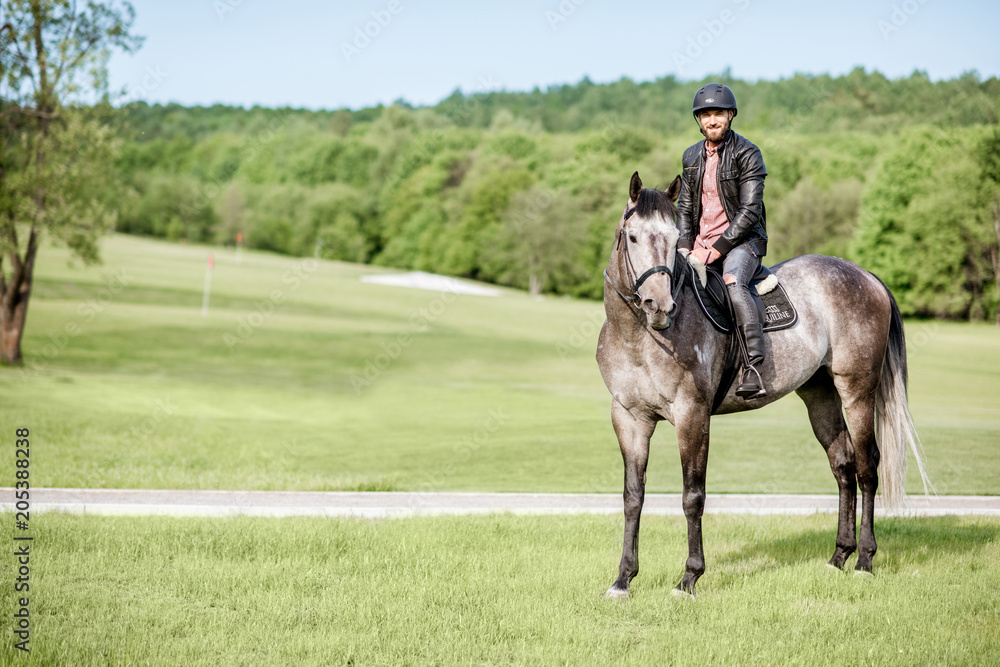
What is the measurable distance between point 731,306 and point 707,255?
45 cm

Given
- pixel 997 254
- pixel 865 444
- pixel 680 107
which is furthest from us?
pixel 680 107

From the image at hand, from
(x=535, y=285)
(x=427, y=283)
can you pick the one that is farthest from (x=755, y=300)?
(x=535, y=285)

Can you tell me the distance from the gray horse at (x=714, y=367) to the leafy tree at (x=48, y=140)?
20485 millimetres

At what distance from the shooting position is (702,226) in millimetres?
6496

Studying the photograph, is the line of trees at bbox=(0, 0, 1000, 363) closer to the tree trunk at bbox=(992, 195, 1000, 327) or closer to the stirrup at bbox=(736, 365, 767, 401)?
the tree trunk at bbox=(992, 195, 1000, 327)

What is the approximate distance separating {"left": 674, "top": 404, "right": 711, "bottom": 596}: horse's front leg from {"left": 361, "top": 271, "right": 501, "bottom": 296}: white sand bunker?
50739mm

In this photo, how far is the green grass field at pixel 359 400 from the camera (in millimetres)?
12391

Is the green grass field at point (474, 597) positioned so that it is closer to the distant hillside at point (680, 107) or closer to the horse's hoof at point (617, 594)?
the horse's hoof at point (617, 594)

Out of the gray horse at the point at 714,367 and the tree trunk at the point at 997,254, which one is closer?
the gray horse at the point at 714,367

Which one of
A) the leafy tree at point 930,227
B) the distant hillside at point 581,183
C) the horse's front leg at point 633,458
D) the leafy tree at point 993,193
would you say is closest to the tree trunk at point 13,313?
the horse's front leg at point 633,458

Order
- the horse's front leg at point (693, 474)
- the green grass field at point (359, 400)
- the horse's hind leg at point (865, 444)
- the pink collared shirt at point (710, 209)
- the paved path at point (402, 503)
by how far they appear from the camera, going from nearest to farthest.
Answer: the horse's front leg at point (693, 474), the pink collared shirt at point (710, 209), the horse's hind leg at point (865, 444), the paved path at point (402, 503), the green grass field at point (359, 400)

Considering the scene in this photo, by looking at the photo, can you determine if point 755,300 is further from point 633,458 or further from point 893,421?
point 893,421

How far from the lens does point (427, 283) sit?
59219 mm

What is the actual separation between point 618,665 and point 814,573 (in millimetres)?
2625
